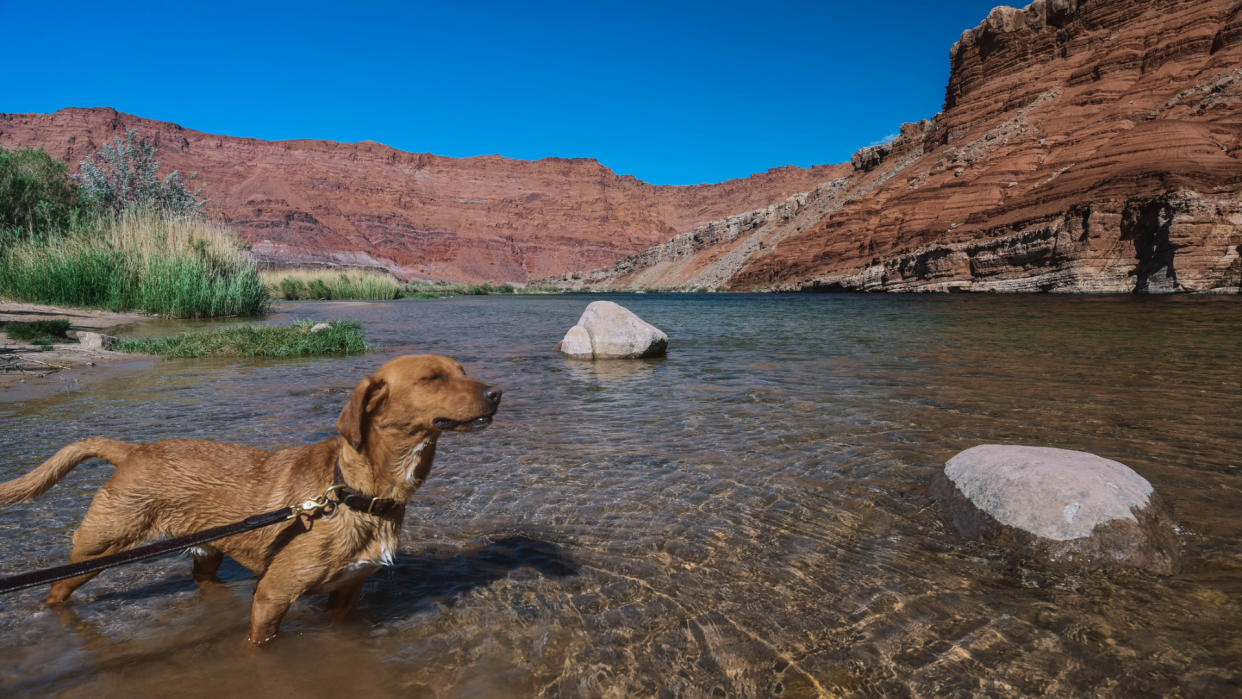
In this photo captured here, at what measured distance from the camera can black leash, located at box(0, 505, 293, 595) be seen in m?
1.99

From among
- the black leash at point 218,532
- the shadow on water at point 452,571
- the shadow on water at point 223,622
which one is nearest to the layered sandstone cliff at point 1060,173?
the shadow on water at point 452,571

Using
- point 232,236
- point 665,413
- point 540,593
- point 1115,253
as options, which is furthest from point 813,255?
point 540,593

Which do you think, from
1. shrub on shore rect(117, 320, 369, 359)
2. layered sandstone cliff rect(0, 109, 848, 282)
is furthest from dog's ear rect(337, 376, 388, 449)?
layered sandstone cliff rect(0, 109, 848, 282)

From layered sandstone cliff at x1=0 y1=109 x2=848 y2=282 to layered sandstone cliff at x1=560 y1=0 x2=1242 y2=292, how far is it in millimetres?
82844

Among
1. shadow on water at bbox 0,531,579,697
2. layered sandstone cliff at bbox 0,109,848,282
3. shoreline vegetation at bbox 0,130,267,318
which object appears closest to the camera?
shadow on water at bbox 0,531,579,697

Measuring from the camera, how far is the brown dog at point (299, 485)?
281 cm

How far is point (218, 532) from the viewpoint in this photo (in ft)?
8.39

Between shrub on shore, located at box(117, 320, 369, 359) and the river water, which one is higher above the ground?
shrub on shore, located at box(117, 320, 369, 359)

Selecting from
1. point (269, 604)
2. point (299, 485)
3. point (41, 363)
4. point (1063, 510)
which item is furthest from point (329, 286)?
point (1063, 510)

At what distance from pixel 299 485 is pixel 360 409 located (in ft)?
2.03

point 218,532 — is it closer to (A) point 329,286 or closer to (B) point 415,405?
(B) point 415,405

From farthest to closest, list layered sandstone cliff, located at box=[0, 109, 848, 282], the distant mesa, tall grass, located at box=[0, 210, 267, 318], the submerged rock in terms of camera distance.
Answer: layered sandstone cliff, located at box=[0, 109, 848, 282] < the distant mesa < tall grass, located at box=[0, 210, 267, 318] < the submerged rock

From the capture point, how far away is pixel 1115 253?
4247 centimetres

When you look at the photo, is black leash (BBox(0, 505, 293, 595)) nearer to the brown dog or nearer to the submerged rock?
the brown dog
